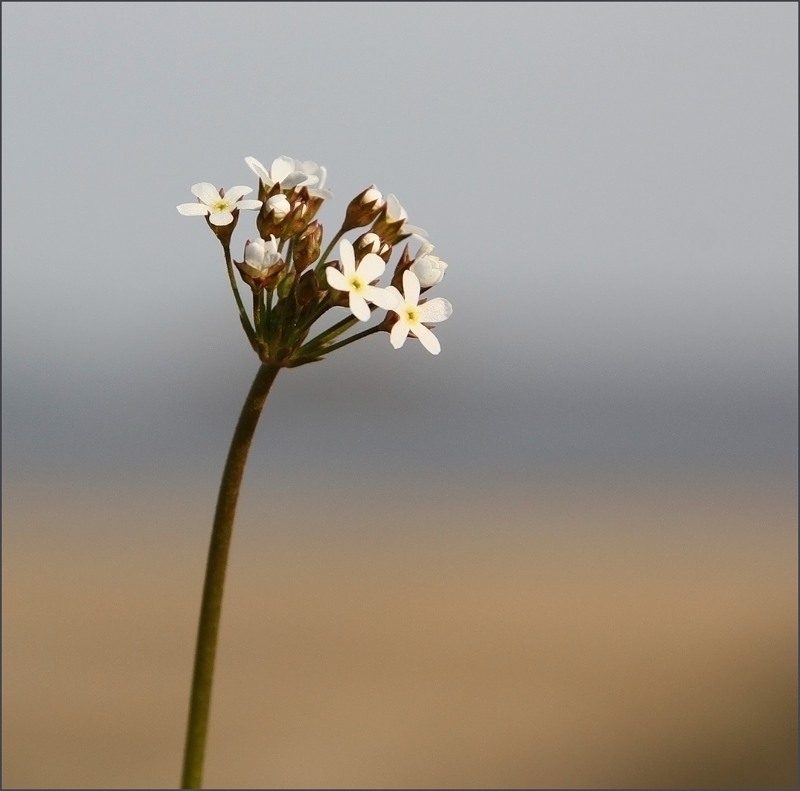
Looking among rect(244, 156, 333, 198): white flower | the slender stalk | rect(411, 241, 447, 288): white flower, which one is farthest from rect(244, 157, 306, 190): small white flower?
the slender stalk

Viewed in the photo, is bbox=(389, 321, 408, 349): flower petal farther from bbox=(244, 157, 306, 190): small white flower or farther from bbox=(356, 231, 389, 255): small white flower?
bbox=(244, 157, 306, 190): small white flower

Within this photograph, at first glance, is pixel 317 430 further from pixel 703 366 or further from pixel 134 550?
pixel 703 366

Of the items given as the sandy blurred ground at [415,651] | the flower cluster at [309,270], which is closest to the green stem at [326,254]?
Answer: the flower cluster at [309,270]

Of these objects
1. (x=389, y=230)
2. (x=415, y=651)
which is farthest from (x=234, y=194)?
(x=415, y=651)

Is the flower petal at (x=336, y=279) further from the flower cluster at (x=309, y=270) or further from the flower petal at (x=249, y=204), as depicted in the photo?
the flower petal at (x=249, y=204)

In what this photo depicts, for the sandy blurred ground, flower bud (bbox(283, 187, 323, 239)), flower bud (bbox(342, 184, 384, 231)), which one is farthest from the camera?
the sandy blurred ground

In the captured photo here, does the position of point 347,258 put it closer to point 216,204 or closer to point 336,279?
point 336,279

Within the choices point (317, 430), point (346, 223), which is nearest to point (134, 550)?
point (346, 223)
